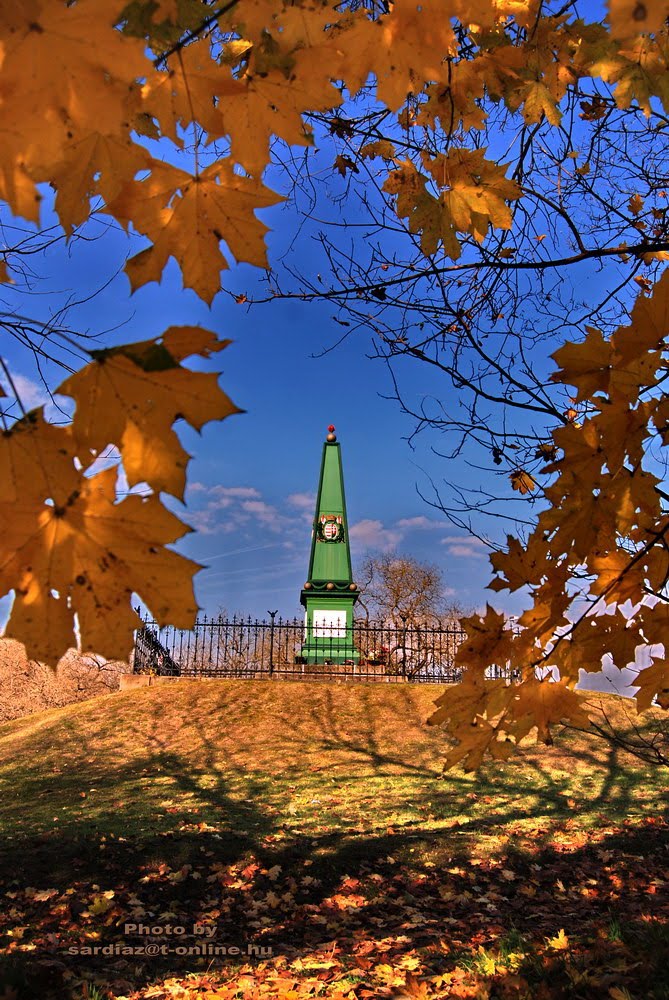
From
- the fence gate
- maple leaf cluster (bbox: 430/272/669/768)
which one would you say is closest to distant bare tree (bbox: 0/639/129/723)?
the fence gate

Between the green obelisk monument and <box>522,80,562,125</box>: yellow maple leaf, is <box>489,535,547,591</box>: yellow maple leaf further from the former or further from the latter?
the green obelisk monument

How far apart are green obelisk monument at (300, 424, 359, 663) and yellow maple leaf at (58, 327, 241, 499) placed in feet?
46.6

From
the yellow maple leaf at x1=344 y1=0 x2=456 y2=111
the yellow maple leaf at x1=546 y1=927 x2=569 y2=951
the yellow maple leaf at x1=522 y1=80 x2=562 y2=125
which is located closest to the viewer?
the yellow maple leaf at x1=344 y1=0 x2=456 y2=111

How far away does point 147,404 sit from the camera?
3.05ft

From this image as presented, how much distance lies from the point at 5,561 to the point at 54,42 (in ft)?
2.30

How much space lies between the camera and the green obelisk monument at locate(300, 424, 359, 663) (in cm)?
1542

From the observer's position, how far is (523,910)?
4594 millimetres

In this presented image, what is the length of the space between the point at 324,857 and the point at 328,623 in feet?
32.8

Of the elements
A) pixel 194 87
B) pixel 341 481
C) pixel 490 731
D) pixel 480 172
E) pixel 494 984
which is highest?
pixel 341 481

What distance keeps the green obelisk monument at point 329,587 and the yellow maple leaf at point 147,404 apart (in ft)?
46.6

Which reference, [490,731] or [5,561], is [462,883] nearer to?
[490,731]

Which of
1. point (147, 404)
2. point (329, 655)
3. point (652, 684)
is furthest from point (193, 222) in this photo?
point (329, 655)

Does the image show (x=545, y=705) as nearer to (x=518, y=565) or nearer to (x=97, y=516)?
(x=518, y=565)

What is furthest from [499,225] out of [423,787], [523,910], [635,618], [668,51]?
[423,787]
